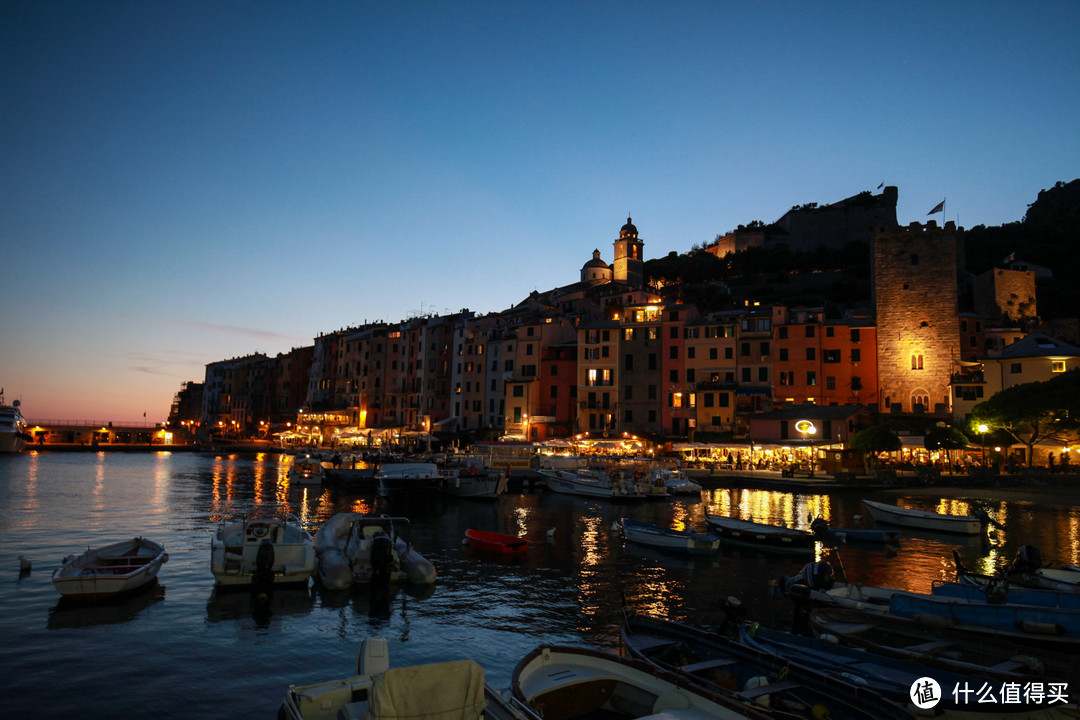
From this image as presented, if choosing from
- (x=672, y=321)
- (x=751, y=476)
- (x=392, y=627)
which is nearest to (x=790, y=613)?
(x=392, y=627)

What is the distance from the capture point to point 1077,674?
31.7 ft

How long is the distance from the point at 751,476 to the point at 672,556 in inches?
1185

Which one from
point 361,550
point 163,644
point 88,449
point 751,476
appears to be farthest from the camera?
point 88,449

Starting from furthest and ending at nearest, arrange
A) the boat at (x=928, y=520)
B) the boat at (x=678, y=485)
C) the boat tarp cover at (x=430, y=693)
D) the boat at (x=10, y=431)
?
the boat at (x=10, y=431)
the boat at (x=678, y=485)
the boat at (x=928, y=520)
the boat tarp cover at (x=430, y=693)

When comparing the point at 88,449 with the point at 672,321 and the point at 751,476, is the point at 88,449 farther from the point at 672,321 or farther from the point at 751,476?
the point at 751,476

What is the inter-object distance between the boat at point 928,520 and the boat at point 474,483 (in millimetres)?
22665

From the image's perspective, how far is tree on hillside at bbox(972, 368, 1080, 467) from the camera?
45312 mm

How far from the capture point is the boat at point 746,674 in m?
8.85

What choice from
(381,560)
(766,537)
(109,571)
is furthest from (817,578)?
(109,571)

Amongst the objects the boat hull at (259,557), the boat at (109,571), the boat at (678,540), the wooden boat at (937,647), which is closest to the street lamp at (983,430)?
the boat at (678,540)

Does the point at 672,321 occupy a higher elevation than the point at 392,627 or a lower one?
higher

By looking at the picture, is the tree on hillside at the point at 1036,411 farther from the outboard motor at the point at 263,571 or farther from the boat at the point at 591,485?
the outboard motor at the point at 263,571

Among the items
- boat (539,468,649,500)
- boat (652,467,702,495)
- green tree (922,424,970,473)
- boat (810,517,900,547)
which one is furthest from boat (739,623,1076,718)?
green tree (922,424,970,473)

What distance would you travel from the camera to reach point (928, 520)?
33.4m
